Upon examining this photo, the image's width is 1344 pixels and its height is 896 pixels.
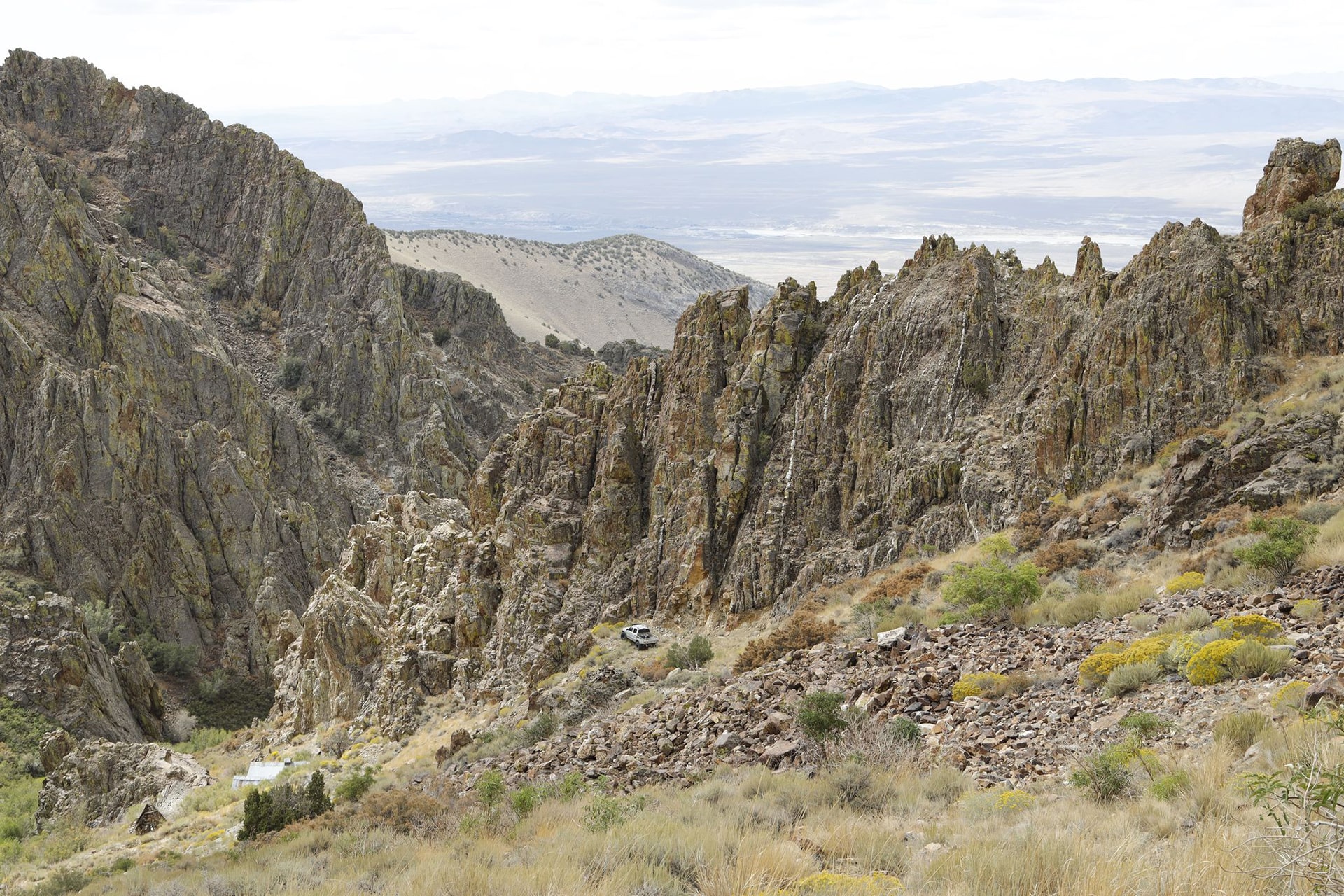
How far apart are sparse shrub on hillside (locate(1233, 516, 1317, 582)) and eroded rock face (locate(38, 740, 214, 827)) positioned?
91.7 ft

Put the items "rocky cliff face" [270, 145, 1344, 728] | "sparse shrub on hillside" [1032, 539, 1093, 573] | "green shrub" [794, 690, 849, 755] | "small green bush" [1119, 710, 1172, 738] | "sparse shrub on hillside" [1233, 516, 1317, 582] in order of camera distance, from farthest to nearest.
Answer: "rocky cliff face" [270, 145, 1344, 728]
"sparse shrub on hillside" [1032, 539, 1093, 573]
"sparse shrub on hillside" [1233, 516, 1317, 582]
"green shrub" [794, 690, 849, 755]
"small green bush" [1119, 710, 1172, 738]

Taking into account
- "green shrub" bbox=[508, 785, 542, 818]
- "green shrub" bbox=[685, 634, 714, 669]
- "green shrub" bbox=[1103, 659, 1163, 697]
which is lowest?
"green shrub" bbox=[685, 634, 714, 669]

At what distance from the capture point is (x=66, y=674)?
40.2 metres

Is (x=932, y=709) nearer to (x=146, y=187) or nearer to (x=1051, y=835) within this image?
(x=1051, y=835)

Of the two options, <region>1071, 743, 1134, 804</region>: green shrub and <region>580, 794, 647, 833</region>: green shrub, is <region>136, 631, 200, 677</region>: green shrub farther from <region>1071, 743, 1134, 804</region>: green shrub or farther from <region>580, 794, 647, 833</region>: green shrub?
<region>1071, 743, 1134, 804</region>: green shrub

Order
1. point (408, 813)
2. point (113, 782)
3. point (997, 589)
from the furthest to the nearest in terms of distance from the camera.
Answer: point (113, 782)
point (997, 589)
point (408, 813)

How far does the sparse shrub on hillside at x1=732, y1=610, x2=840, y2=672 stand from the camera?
61.3ft

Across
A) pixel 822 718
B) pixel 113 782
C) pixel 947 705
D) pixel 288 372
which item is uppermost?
pixel 288 372

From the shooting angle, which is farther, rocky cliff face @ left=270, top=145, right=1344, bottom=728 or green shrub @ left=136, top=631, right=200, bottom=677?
green shrub @ left=136, top=631, right=200, bottom=677

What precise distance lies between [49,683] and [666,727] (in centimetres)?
3523

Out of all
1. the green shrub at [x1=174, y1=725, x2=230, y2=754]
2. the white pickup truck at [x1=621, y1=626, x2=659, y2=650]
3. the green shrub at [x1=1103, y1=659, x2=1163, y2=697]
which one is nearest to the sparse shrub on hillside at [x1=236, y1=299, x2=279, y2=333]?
the green shrub at [x1=174, y1=725, x2=230, y2=754]

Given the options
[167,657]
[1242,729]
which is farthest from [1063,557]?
[167,657]

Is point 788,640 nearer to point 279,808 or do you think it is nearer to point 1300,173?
point 279,808

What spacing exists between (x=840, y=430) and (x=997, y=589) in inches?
379
